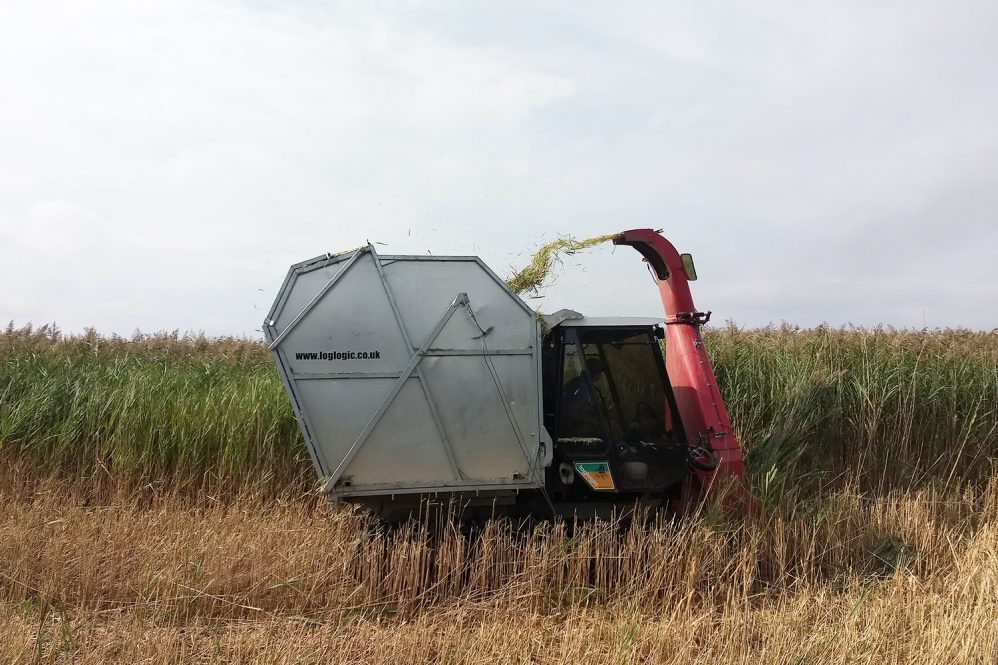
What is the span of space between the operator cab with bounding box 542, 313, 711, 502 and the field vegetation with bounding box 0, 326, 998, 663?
1.15 feet

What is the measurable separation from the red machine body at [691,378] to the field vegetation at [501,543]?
10.4 inches

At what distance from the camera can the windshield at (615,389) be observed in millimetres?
5098

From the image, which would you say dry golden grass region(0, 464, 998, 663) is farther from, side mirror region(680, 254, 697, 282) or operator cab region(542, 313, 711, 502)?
side mirror region(680, 254, 697, 282)

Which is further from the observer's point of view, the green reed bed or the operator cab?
the green reed bed

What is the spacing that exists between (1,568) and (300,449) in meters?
2.76

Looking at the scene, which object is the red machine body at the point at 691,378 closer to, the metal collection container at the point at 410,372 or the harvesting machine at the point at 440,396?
the harvesting machine at the point at 440,396

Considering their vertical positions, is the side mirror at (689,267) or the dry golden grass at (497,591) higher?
the side mirror at (689,267)

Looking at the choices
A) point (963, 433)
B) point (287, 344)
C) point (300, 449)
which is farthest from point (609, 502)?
point (963, 433)

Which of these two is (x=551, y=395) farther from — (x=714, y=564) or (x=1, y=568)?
(x=1, y=568)

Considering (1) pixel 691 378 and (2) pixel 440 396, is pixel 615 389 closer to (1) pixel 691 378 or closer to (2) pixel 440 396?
(1) pixel 691 378

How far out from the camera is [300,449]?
7352 mm

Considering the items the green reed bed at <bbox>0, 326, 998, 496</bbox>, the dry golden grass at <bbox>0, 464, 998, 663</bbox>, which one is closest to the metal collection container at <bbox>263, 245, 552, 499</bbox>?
the dry golden grass at <bbox>0, 464, 998, 663</bbox>

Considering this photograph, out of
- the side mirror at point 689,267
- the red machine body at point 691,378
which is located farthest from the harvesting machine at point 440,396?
the side mirror at point 689,267

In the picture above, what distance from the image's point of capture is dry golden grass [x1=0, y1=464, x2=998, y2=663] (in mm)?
3877
